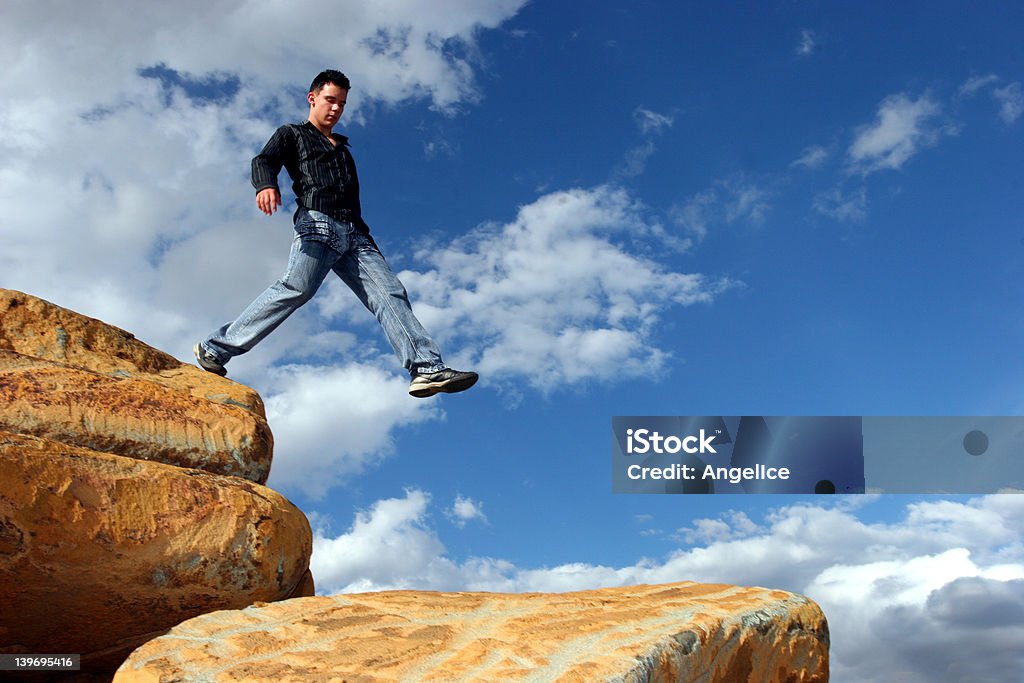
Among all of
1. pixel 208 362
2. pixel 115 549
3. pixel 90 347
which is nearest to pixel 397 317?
pixel 208 362

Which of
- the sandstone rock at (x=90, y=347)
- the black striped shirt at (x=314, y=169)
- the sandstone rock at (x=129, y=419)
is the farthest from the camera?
the black striped shirt at (x=314, y=169)

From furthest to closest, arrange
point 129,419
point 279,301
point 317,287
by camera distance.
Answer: point 317,287
point 279,301
point 129,419

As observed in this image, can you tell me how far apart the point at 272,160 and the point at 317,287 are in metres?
0.95

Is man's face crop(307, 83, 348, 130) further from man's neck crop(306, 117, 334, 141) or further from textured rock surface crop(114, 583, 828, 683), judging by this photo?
textured rock surface crop(114, 583, 828, 683)

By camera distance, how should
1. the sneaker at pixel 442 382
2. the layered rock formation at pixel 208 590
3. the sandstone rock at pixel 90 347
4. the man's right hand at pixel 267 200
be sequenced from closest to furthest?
the layered rock formation at pixel 208 590 < the sandstone rock at pixel 90 347 < the sneaker at pixel 442 382 < the man's right hand at pixel 267 200

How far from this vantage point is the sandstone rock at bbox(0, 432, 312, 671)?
188 inches

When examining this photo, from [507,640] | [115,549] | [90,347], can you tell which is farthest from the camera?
[90,347]

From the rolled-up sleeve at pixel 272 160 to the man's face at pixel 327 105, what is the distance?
237 millimetres

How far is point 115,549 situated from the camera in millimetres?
4941

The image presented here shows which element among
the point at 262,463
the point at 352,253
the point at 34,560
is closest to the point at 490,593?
the point at 262,463

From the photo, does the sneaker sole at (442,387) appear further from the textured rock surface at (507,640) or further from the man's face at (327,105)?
the man's face at (327,105)

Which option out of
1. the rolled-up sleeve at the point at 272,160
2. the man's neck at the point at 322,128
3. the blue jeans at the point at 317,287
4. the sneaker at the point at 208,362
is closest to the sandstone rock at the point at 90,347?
the sneaker at the point at 208,362

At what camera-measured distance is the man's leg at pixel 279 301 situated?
21.6ft

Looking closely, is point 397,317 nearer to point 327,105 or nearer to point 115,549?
point 327,105
